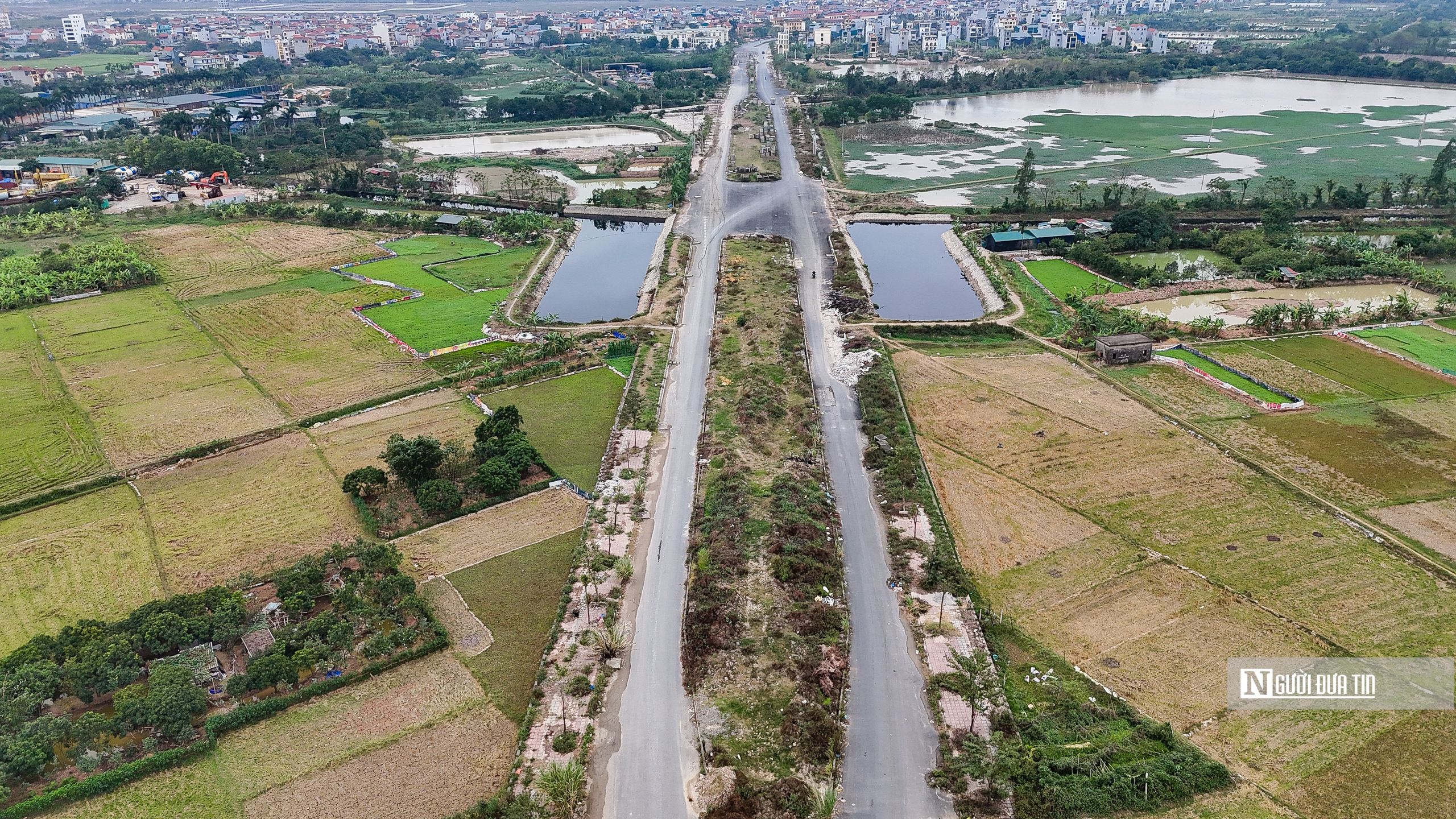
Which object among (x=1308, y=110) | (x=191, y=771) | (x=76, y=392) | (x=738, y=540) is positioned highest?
(x=1308, y=110)

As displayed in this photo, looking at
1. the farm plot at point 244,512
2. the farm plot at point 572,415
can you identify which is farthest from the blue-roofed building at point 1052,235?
the farm plot at point 244,512

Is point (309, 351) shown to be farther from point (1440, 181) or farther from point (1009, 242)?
point (1440, 181)

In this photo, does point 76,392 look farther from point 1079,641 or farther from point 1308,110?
point 1308,110

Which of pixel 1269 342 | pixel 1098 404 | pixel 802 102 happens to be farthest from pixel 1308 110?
pixel 1098 404

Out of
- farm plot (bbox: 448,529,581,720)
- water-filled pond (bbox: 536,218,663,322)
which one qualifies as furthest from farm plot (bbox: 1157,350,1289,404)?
farm plot (bbox: 448,529,581,720)

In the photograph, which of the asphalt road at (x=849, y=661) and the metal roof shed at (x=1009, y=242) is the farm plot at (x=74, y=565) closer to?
the asphalt road at (x=849, y=661)

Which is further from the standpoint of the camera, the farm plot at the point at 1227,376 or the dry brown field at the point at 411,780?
the farm plot at the point at 1227,376
